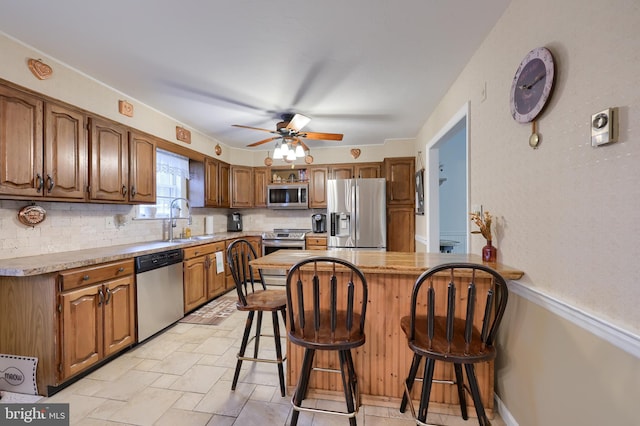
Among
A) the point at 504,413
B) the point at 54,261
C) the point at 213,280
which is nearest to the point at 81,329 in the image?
the point at 54,261

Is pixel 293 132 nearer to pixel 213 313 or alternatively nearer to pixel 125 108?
pixel 125 108

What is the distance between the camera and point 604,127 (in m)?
0.94

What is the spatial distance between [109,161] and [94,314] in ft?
4.58

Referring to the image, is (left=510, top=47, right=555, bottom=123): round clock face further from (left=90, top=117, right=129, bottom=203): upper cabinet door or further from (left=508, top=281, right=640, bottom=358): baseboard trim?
(left=90, top=117, right=129, bottom=203): upper cabinet door

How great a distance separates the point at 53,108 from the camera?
2.10m

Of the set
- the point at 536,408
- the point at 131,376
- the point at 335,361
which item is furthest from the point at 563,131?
the point at 131,376

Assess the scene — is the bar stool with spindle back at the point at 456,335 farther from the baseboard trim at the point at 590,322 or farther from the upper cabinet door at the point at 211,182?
the upper cabinet door at the point at 211,182

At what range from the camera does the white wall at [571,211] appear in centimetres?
89

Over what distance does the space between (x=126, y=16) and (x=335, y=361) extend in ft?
8.56

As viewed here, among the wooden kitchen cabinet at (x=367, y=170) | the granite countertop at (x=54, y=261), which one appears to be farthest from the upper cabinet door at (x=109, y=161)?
the wooden kitchen cabinet at (x=367, y=170)

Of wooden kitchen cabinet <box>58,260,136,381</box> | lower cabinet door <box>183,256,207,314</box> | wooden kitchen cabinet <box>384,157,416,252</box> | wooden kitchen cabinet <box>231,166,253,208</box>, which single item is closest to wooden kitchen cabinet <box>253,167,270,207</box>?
wooden kitchen cabinet <box>231,166,253,208</box>

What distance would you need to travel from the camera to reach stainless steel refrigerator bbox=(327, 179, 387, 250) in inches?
166

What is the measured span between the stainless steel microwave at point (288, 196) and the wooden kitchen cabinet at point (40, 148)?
2.87m

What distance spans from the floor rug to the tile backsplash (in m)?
1.09
